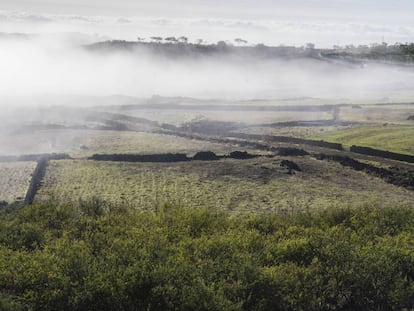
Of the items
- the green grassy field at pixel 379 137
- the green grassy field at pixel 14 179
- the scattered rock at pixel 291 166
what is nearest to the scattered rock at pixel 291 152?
the scattered rock at pixel 291 166

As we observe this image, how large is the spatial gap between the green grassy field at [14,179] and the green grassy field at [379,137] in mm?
29154

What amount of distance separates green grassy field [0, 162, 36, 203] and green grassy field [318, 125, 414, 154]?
29154 mm

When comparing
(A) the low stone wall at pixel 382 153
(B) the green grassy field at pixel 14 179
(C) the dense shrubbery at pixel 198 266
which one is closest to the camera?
(C) the dense shrubbery at pixel 198 266

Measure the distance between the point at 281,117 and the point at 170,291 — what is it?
5534 cm

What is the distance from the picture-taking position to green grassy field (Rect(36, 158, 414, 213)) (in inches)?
1308

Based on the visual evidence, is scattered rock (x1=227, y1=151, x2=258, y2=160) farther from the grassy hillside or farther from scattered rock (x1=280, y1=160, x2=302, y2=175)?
the grassy hillside

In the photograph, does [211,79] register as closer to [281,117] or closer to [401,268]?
[281,117]

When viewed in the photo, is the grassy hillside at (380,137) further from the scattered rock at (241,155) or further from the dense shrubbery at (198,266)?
the dense shrubbery at (198,266)

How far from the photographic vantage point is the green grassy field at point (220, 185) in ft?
109

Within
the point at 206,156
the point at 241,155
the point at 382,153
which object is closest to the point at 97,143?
the point at 206,156

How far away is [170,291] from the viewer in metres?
17.0

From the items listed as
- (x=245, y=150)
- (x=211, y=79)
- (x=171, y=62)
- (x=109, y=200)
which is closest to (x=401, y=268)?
(x=109, y=200)

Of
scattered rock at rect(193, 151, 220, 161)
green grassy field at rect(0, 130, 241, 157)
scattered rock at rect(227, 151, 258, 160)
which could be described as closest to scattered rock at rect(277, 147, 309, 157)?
scattered rock at rect(227, 151, 258, 160)

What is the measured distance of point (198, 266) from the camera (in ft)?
62.4
